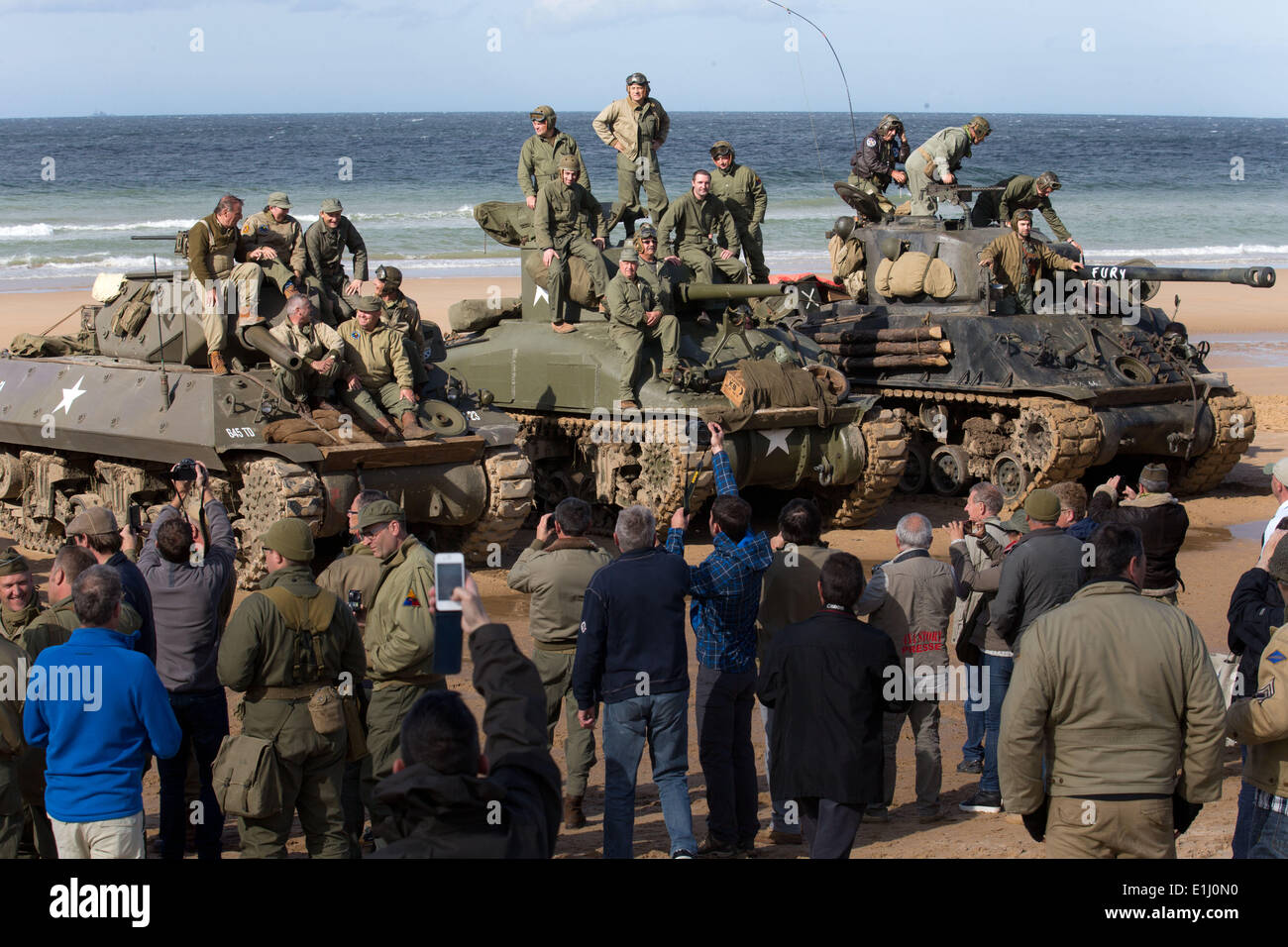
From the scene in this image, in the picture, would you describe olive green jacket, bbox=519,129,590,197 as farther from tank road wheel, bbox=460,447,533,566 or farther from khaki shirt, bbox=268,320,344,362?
khaki shirt, bbox=268,320,344,362

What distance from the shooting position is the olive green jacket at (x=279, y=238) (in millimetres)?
13766

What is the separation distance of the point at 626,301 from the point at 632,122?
8.91ft

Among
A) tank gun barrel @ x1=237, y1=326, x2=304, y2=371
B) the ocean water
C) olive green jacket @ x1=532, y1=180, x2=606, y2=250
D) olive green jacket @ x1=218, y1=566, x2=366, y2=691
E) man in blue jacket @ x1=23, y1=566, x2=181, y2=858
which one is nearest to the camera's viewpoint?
man in blue jacket @ x1=23, y1=566, x2=181, y2=858

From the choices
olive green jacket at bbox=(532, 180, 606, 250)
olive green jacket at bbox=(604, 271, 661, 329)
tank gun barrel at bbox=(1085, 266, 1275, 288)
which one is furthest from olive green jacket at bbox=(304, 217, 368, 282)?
tank gun barrel at bbox=(1085, 266, 1275, 288)

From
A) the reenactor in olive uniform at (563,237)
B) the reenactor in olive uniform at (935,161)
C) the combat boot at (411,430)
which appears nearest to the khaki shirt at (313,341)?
the combat boot at (411,430)

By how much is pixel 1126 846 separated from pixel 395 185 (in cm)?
5858

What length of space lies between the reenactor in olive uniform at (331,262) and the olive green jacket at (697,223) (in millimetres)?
3216

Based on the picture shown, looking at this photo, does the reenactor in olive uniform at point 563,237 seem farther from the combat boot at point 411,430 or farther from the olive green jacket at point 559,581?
the olive green jacket at point 559,581

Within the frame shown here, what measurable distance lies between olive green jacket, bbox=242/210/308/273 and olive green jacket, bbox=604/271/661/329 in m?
2.69

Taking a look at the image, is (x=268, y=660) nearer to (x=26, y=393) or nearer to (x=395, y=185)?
(x=26, y=393)

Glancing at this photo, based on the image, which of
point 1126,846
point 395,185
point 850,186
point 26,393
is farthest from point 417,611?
point 395,185

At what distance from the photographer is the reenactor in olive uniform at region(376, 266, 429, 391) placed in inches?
527

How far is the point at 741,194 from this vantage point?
16.9m

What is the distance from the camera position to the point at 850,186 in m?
18.6
